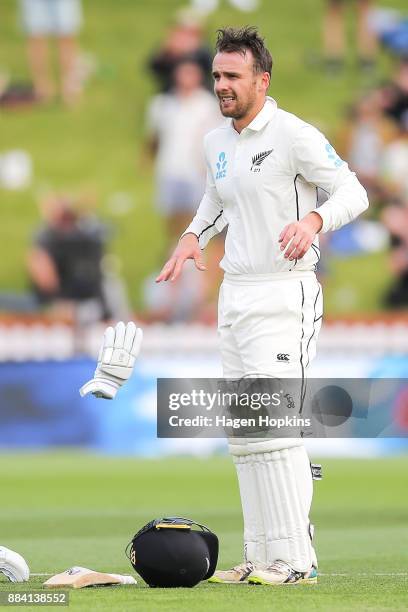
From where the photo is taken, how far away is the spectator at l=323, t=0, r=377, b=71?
94.5 ft

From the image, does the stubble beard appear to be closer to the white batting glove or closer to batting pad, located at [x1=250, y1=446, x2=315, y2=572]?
the white batting glove

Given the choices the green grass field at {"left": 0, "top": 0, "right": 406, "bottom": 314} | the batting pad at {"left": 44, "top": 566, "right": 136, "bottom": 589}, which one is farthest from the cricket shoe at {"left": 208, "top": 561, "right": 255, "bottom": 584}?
the green grass field at {"left": 0, "top": 0, "right": 406, "bottom": 314}

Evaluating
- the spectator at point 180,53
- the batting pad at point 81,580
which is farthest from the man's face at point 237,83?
the spectator at point 180,53

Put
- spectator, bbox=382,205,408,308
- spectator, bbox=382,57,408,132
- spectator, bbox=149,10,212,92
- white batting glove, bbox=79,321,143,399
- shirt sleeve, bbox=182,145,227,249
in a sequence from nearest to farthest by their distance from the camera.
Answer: white batting glove, bbox=79,321,143,399 < shirt sleeve, bbox=182,145,227,249 < spectator, bbox=149,10,212,92 < spectator, bbox=382,205,408,308 < spectator, bbox=382,57,408,132

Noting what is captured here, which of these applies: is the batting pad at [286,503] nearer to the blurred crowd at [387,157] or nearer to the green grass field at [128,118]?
the blurred crowd at [387,157]

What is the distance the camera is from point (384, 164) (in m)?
26.5

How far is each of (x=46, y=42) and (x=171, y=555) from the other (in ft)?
77.5

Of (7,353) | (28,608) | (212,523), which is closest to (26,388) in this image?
(7,353)

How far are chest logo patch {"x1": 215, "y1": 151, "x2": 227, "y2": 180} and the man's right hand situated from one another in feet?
1.02

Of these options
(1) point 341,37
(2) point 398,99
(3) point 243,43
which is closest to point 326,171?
(3) point 243,43

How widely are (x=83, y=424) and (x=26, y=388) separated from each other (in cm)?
77

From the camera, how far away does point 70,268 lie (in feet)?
79.5

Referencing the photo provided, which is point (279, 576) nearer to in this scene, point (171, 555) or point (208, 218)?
point (171, 555)

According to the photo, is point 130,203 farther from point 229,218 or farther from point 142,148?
point 229,218
